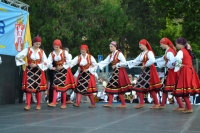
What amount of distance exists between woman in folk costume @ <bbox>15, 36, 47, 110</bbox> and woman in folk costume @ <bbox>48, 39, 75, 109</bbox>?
0.37m

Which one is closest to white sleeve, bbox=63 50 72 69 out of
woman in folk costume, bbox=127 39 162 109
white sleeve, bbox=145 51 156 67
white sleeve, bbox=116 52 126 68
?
white sleeve, bbox=116 52 126 68

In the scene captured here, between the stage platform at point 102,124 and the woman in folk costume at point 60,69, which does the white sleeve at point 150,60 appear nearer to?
the stage platform at point 102,124

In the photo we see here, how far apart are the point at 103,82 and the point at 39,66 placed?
5421 millimetres

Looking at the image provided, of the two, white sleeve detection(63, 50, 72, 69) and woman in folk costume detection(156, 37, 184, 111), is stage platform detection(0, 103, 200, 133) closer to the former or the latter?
woman in folk costume detection(156, 37, 184, 111)

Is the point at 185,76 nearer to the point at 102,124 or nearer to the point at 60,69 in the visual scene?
the point at 102,124

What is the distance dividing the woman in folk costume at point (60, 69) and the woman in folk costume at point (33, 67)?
37cm

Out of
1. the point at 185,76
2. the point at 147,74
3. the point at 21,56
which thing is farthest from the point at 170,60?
the point at 21,56

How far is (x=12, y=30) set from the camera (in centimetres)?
1119

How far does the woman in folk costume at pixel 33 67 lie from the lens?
30.3 feet

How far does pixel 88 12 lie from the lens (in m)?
21.4

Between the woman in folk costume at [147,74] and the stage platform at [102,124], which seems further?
the woman in folk costume at [147,74]

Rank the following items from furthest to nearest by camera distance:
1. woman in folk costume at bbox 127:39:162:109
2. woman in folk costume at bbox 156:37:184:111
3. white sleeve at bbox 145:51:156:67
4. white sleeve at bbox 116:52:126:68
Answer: white sleeve at bbox 116:52:126:68 < woman in folk costume at bbox 127:39:162:109 < white sleeve at bbox 145:51:156:67 < woman in folk costume at bbox 156:37:184:111

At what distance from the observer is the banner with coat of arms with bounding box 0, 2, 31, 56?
10812 millimetres

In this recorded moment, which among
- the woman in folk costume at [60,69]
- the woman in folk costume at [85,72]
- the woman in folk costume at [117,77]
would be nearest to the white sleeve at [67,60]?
the woman in folk costume at [60,69]
